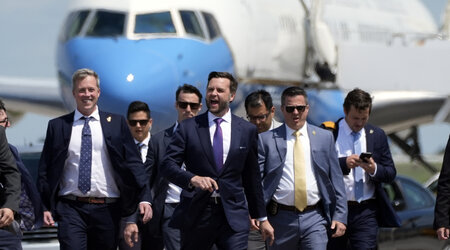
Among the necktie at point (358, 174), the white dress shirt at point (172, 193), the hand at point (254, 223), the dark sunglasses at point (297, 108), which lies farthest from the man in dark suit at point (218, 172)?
the white dress shirt at point (172, 193)

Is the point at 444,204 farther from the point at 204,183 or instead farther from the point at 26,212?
the point at 26,212

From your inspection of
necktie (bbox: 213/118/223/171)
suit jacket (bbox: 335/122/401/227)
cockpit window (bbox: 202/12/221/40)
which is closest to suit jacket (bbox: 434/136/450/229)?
suit jacket (bbox: 335/122/401/227)

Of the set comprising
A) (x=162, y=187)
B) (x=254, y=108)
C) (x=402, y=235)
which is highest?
(x=254, y=108)

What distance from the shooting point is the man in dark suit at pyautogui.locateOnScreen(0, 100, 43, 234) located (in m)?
8.13

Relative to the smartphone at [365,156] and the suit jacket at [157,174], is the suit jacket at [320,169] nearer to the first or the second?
the smartphone at [365,156]

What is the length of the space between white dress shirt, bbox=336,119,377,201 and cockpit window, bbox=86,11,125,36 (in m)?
7.66

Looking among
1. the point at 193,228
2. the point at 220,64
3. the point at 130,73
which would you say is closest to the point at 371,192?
the point at 193,228

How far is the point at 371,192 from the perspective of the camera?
977 cm

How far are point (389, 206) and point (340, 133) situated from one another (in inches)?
30.0

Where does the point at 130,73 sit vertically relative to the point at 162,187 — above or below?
above

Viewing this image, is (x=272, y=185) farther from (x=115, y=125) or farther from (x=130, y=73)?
(x=130, y=73)

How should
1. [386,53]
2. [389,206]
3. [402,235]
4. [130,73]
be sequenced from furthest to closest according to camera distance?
[386,53] < [130,73] < [402,235] < [389,206]

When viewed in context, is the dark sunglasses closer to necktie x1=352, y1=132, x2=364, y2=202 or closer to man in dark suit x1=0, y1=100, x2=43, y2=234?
necktie x1=352, y1=132, x2=364, y2=202

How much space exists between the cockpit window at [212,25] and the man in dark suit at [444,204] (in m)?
9.77
